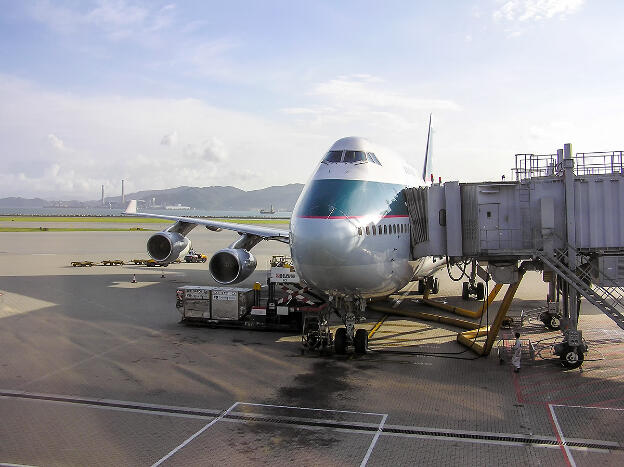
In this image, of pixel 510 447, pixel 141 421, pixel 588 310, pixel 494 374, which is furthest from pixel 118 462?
pixel 588 310

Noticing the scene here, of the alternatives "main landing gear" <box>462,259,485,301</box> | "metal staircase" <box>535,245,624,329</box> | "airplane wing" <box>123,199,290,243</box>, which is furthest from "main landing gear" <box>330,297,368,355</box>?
"main landing gear" <box>462,259,485,301</box>

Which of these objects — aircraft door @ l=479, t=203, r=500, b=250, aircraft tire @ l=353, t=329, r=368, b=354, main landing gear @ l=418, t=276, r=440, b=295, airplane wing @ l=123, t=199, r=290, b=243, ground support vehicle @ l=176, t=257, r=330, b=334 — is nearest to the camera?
aircraft door @ l=479, t=203, r=500, b=250

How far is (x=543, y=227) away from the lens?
17125 mm

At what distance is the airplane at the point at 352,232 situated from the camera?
15414 millimetres

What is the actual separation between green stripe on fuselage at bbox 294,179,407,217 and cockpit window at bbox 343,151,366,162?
1.04 meters

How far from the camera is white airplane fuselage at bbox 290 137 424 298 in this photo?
15.4 metres

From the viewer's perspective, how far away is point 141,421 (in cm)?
1221

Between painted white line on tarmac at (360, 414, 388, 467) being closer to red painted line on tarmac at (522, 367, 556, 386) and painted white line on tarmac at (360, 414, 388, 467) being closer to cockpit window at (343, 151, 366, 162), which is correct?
red painted line on tarmac at (522, 367, 556, 386)

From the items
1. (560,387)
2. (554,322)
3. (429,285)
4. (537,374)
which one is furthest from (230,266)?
(560,387)

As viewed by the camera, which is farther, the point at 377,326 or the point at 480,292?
the point at 480,292

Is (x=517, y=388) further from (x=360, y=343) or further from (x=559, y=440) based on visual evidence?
(x=360, y=343)

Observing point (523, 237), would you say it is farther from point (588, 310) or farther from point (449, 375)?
point (588, 310)

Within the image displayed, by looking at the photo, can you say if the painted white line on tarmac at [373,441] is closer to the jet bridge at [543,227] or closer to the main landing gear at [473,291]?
the jet bridge at [543,227]

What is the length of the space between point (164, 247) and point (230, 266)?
7.19 meters
